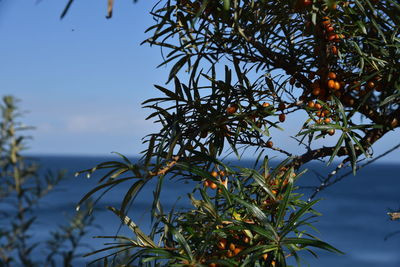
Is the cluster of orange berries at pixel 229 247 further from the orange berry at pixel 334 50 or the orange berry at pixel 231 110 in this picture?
the orange berry at pixel 334 50

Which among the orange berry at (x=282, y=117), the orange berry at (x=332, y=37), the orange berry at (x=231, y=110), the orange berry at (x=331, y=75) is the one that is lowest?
the orange berry at (x=282, y=117)

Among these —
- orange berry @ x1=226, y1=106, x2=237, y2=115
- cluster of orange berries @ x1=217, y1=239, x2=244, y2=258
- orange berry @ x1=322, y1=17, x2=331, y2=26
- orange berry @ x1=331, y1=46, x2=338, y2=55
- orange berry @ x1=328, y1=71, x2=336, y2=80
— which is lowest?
cluster of orange berries @ x1=217, y1=239, x2=244, y2=258

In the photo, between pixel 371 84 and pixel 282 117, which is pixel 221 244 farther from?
pixel 371 84

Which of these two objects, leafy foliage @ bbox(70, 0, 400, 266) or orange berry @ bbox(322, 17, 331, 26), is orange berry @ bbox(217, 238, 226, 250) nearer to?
leafy foliage @ bbox(70, 0, 400, 266)

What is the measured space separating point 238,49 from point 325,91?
0.61 ft

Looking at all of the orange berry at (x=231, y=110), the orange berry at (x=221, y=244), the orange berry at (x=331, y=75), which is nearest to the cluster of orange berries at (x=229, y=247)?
the orange berry at (x=221, y=244)

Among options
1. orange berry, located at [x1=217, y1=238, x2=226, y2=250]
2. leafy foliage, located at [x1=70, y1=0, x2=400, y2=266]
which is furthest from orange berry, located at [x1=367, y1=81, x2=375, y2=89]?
orange berry, located at [x1=217, y1=238, x2=226, y2=250]

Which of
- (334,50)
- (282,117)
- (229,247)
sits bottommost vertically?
(229,247)

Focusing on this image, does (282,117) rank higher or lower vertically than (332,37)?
lower

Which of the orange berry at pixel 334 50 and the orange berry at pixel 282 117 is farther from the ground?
the orange berry at pixel 334 50

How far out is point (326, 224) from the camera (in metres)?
18.6

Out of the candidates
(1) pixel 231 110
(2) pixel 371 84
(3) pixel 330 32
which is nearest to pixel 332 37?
(3) pixel 330 32

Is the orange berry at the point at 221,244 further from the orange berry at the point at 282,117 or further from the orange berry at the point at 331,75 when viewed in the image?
the orange berry at the point at 331,75

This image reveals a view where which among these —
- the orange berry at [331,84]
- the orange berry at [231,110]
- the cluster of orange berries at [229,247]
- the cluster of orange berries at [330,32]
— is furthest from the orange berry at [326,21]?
the cluster of orange berries at [229,247]
